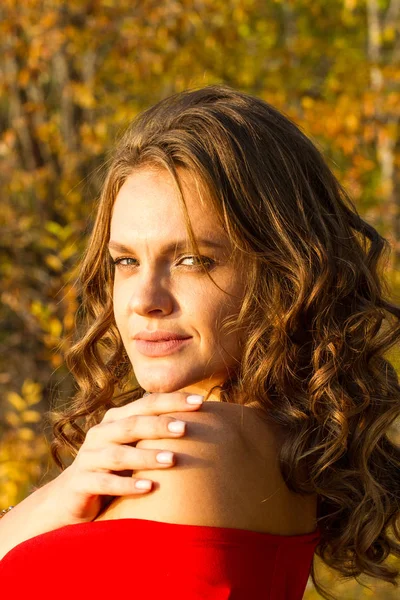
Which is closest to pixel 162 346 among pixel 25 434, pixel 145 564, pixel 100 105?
pixel 145 564

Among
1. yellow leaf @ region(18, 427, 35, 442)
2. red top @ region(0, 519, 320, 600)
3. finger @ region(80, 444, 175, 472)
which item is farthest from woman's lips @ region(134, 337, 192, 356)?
yellow leaf @ region(18, 427, 35, 442)

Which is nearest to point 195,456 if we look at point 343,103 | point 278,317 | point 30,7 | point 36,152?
point 278,317

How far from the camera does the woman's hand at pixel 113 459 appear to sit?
5.30ft

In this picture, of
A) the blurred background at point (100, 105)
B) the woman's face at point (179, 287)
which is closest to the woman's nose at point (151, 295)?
the woman's face at point (179, 287)

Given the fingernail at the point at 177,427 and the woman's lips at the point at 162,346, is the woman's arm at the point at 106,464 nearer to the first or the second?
the fingernail at the point at 177,427

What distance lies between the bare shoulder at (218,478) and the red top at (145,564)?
0.08 ft

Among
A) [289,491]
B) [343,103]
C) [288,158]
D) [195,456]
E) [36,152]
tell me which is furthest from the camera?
[36,152]

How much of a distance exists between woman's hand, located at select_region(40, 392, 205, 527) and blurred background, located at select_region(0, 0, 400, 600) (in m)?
3.07

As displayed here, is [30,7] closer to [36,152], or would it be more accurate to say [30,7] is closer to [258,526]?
[36,152]

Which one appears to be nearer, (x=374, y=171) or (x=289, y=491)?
(x=289, y=491)

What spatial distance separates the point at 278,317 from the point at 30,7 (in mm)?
4143

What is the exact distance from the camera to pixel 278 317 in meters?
1.87

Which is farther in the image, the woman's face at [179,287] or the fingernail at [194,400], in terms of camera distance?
the woman's face at [179,287]

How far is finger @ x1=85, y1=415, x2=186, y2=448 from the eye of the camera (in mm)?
1608
